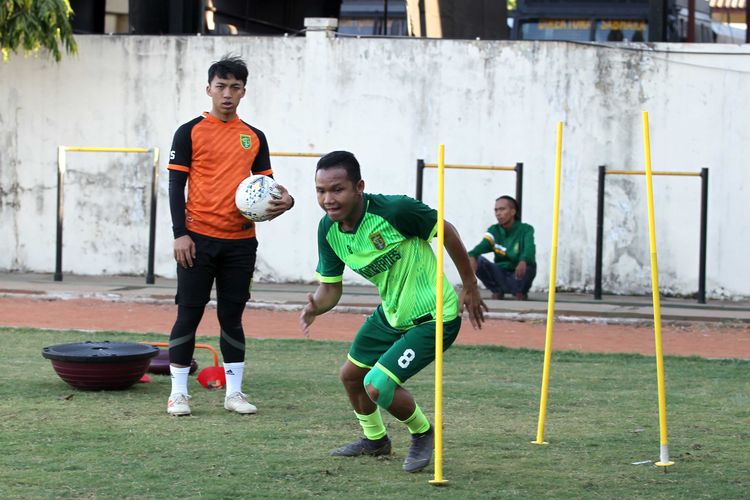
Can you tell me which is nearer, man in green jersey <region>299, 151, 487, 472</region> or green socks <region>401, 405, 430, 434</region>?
man in green jersey <region>299, 151, 487, 472</region>

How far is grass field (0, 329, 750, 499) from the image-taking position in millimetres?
5836

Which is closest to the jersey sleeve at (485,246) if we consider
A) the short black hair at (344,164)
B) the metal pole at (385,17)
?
the metal pole at (385,17)

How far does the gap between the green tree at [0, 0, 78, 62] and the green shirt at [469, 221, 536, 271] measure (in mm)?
6154

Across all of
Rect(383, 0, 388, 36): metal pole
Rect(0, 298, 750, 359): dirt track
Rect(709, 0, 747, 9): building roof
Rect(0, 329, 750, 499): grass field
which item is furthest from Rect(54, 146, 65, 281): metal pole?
Rect(709, 0, 747, 9): building roof

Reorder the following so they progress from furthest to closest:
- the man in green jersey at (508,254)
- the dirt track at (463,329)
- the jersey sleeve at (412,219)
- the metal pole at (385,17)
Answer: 1. the metal pole at (385,17)
2. the man in green jersey at (508,254)
3. the dirt track at (463,329)
4. the jersey sleeve at (412,219)

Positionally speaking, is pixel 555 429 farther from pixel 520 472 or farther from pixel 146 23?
pixel 146 23

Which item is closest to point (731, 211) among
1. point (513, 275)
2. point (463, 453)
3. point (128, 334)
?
point (513, 275)

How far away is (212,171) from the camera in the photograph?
773cm

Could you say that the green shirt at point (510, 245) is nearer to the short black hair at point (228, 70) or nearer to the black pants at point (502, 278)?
the black pants at point (502, 278)

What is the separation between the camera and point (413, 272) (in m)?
6.31

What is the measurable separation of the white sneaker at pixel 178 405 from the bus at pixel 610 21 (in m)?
11.3

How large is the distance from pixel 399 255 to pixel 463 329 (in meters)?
6.52

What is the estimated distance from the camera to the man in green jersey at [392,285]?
6176mm

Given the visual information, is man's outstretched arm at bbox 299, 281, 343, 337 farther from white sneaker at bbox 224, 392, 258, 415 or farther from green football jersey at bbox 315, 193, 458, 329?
white sneaker at bbox 224, 392, 258, 415
